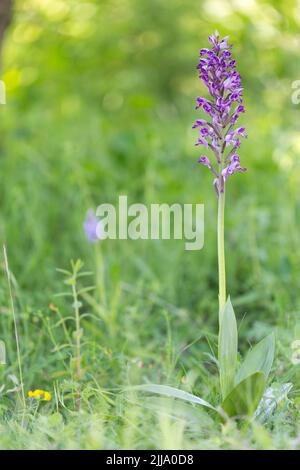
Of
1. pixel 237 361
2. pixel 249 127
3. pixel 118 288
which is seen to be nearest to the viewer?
pixel 237 361

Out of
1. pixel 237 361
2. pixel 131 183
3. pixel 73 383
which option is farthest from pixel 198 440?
pixel 131 183

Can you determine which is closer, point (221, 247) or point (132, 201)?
point (221, 247)

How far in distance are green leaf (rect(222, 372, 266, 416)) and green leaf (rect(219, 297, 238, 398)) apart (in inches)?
1.8

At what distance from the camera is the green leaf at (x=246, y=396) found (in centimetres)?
185

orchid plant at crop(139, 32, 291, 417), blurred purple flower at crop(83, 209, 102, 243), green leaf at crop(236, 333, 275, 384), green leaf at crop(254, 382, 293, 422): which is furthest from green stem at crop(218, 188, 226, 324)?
blurred purple flower at crop(83, 209, 102, 243)

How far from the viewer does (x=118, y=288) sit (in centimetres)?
298

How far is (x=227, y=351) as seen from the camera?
196 centimetres

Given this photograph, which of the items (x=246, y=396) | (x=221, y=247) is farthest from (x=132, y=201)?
(x=246, y=396)

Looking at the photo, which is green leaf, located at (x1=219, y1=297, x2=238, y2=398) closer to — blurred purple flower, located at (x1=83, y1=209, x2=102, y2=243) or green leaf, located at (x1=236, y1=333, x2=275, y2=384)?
green leaf, located at (x1=236, y1=333, x2=275, y2=384)

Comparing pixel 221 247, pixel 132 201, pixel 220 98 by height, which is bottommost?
pixel 221 247

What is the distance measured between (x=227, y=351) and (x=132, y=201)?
218 centimetres

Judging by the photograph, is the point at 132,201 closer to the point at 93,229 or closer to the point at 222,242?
the point at 93,229

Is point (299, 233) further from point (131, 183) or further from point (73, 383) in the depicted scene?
point (73, 383)

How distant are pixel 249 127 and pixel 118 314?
2713 millimetres
